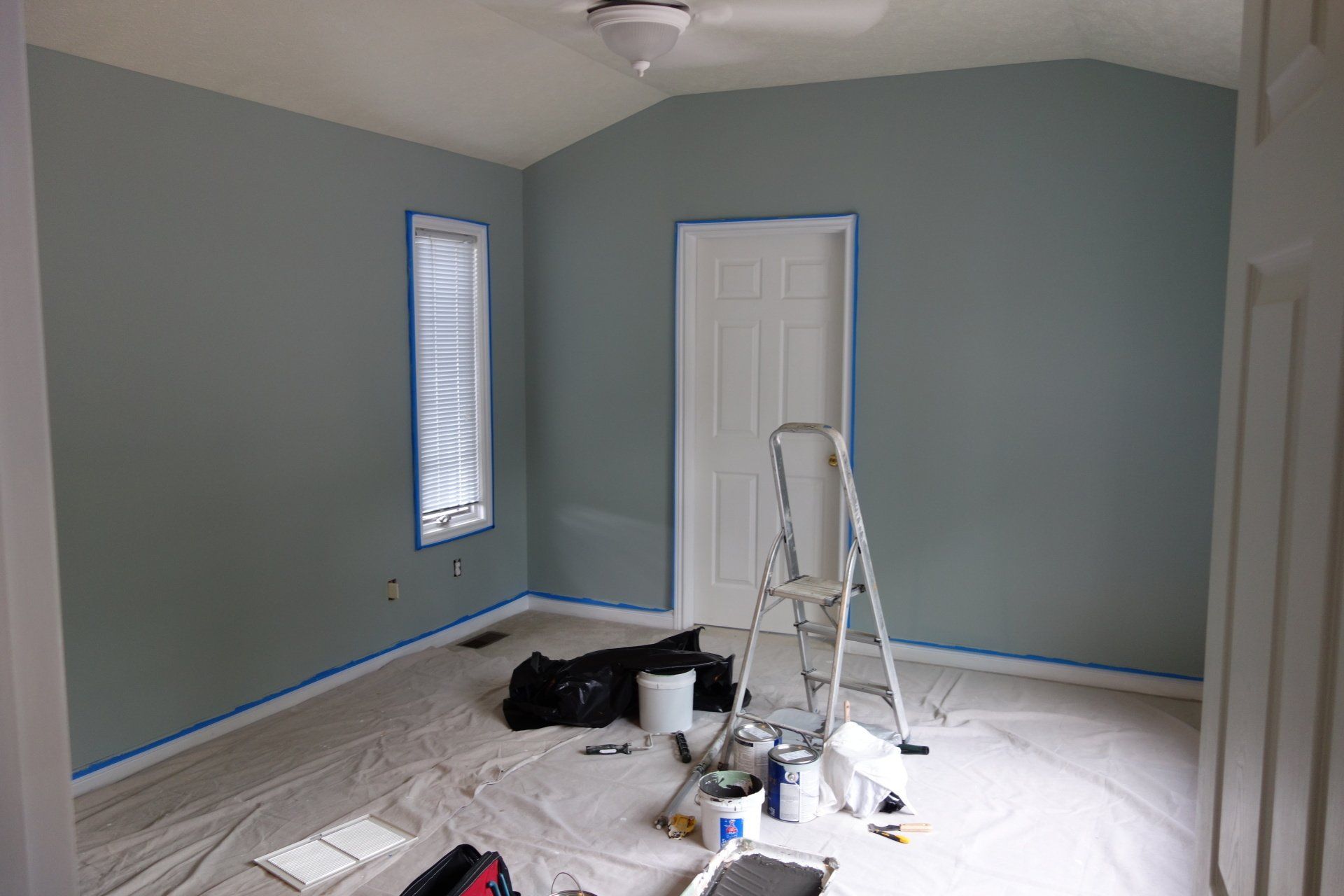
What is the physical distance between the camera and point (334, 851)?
2.99 metres

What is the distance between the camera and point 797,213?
4.79m

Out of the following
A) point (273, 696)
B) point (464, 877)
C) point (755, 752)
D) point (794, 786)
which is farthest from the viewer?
point (273, 696)

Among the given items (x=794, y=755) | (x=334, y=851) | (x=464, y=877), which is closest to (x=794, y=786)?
(x=794, y=755)

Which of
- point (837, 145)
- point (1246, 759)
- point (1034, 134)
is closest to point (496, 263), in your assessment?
point (837, 145)

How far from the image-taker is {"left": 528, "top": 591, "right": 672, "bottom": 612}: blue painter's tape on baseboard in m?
5.33

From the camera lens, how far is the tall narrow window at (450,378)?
4.77 m

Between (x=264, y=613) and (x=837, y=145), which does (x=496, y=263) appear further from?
(x=264, y=613)

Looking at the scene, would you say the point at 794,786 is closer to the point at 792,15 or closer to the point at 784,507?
the point at 784,507

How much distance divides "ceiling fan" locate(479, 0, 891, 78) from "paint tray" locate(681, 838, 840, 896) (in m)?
2.87

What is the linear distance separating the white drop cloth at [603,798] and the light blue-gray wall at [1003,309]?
515mm

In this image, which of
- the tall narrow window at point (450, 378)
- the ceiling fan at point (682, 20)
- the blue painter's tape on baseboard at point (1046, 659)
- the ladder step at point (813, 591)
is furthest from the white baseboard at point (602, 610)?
the ceiling fan at point (682, 20)

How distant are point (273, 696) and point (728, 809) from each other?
2159 mm

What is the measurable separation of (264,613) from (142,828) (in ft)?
3.32

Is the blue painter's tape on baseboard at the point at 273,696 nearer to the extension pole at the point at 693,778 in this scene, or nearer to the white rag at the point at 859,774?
the extension pole at the point at 693,778
